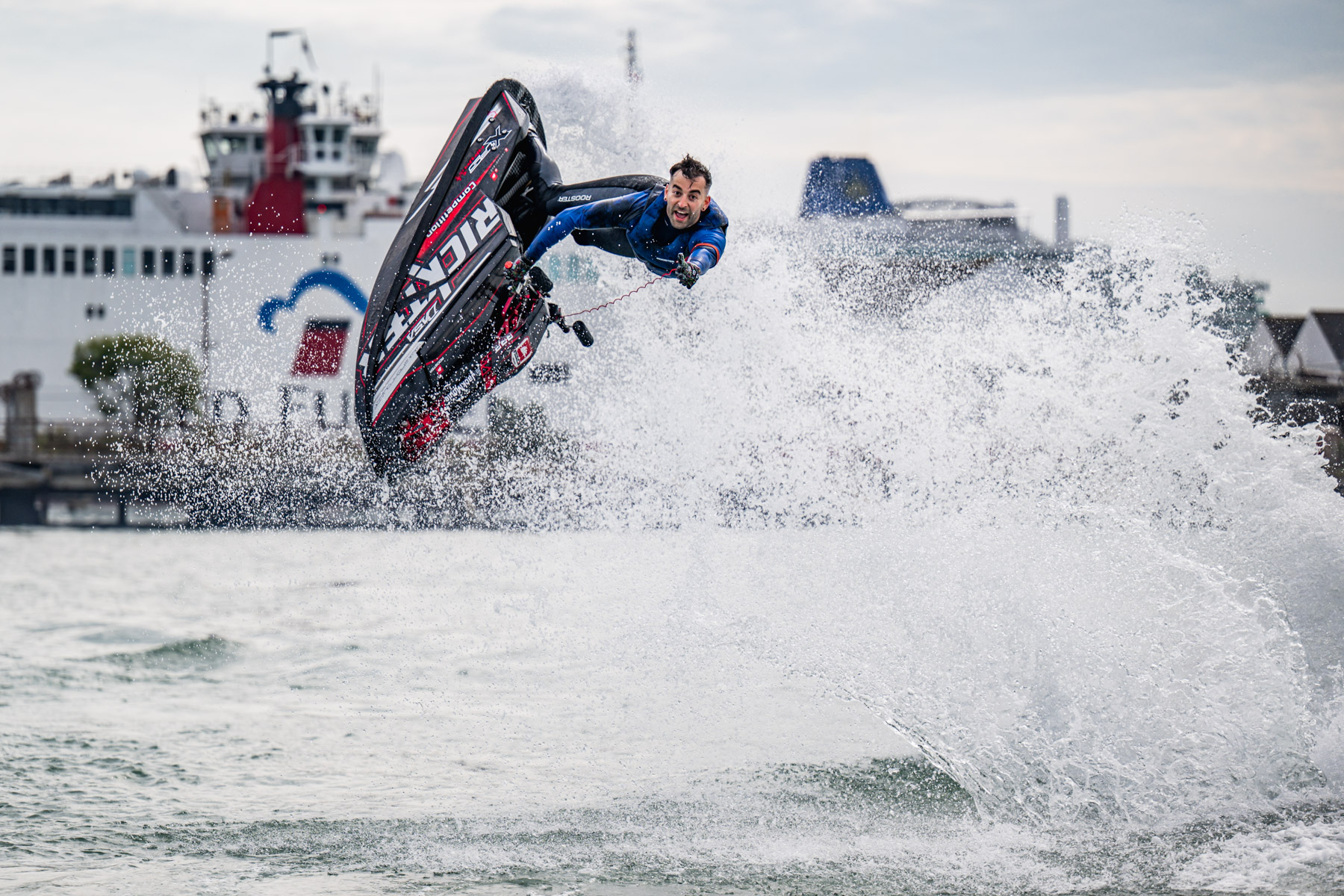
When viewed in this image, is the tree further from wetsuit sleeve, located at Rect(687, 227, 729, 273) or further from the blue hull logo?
wetsuit sleeve, located at Rect(687, 227, 729, 273)

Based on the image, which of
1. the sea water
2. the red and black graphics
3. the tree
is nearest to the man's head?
the red and black graphics

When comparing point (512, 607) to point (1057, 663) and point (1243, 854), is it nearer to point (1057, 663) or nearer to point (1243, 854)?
point (1057, 663)

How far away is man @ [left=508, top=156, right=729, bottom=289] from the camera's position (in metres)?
7.58

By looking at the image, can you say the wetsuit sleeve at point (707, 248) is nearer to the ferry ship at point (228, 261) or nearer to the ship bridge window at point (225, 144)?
the ferry ship at point (228, 261)

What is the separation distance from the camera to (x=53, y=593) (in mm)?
20906

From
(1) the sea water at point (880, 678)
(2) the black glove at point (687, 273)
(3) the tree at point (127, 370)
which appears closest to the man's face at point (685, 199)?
(2) the black glove at point (687, 273)

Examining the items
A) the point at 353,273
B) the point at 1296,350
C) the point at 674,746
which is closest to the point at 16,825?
the point at 674,746

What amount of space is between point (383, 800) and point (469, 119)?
15.7 feet

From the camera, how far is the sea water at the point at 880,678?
7.88 m

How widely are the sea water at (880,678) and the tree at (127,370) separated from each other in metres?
29.4

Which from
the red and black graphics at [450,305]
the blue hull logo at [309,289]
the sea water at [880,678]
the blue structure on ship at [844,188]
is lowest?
the sea water at [880,678]

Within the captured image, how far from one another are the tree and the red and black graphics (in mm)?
32778

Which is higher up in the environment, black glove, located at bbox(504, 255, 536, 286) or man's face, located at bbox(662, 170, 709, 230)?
man's face, located at bbox(662, 170, 709, 230)

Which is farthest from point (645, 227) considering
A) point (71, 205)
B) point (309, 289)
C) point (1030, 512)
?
point (71, 205)
